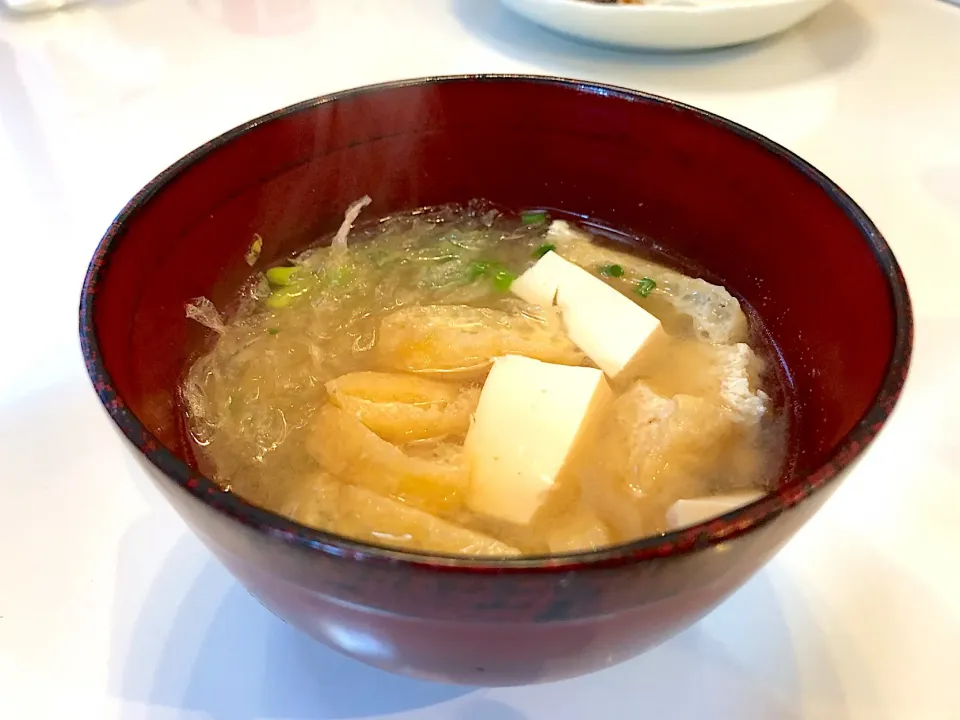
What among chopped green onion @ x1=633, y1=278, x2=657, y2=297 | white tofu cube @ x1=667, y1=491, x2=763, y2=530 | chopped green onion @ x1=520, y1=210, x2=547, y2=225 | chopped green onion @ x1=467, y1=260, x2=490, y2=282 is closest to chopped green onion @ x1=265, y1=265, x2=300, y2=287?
chopped green onion @ x1=467, y1=260, x2=490, y2=282

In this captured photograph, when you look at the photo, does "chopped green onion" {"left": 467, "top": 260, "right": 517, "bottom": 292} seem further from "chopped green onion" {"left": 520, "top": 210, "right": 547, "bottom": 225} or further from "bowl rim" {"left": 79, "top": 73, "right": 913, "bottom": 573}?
"bowl rim" {"left": 79, "top": 73, "right": 913, "bottom": 573}

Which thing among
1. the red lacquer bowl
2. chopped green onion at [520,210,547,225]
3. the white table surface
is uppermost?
the red lacquer bowl

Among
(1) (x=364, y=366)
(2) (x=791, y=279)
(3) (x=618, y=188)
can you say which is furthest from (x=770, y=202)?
(1) (x=364, y=366)

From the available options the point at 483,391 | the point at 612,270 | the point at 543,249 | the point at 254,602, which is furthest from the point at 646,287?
the point at 254,602

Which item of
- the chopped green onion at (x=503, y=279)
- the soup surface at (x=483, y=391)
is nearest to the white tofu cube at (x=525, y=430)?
the soup surface at (x=483, y=391)

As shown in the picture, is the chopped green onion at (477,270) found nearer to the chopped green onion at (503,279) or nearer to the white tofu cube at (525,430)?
the chopped green onion at (503,279)

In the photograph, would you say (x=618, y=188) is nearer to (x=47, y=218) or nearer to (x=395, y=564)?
(x=395, y=564)

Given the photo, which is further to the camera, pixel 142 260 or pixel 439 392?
pixel 439 392
